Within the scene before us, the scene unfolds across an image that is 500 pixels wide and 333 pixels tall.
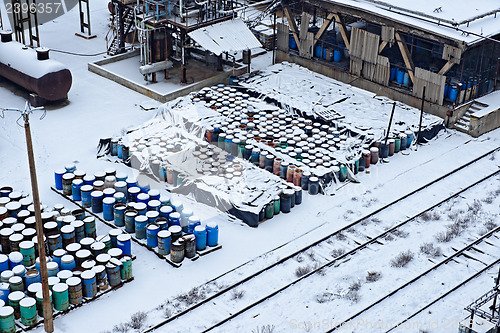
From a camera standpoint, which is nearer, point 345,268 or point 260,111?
point 345,268

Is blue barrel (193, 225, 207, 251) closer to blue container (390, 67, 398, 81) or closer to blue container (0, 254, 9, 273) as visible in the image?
blue container (0, 254, 9, 273)

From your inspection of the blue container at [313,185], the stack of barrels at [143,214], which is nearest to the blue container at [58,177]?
the stack of barrels at [143,214]

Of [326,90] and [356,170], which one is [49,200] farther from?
[326,90]

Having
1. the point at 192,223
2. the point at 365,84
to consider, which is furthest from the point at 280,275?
the point at 365,84

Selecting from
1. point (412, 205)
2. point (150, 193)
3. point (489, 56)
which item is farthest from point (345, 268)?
point (489, 56)

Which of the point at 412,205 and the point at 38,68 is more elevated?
the point at 38,68
